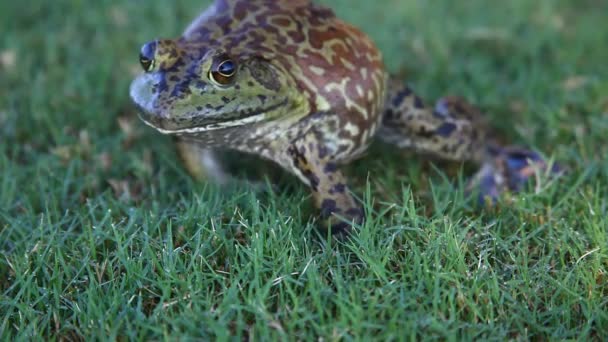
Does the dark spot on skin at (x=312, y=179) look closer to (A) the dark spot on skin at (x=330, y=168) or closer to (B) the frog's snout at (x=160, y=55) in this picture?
(A) the dark spot on skin at (x=330, y=168)

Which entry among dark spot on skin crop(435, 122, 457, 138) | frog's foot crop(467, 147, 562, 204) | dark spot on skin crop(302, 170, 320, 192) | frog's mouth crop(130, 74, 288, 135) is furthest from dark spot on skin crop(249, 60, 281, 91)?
frog's foot crop(467, 147, 562, 204)

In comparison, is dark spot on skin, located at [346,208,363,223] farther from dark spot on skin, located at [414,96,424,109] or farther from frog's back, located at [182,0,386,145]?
dark spot on skin, located at [414,96,424,109]

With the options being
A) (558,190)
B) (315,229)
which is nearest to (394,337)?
(315,229)

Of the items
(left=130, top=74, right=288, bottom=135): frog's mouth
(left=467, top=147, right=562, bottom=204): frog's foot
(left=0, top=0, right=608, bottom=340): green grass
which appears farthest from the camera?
(left=467, top=147, right=562, bottom=204): frog's foot

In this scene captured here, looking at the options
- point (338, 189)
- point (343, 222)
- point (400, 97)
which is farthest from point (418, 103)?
point (343, 222)

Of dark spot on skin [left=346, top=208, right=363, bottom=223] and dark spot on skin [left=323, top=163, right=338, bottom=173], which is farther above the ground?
dark spot on skin [left=323, top=163, right=338, bottom=173]
